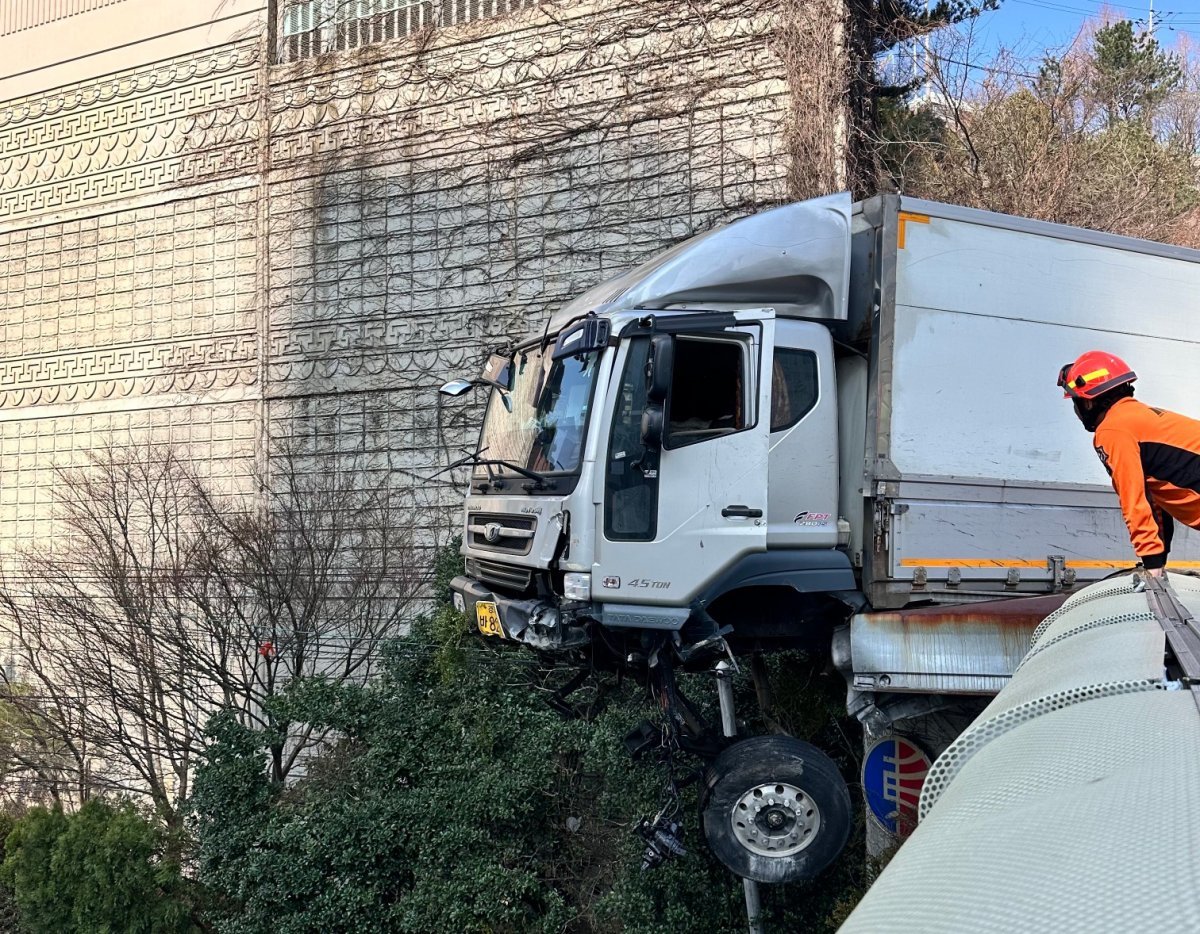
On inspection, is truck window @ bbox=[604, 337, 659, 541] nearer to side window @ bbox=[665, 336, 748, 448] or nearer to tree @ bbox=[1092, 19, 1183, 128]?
side window @ bbox=[665, 336, 748, 448]

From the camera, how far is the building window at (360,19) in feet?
45.5

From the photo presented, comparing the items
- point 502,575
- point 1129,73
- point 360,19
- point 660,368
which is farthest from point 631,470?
point 1129,73

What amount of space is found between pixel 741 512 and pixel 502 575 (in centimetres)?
154

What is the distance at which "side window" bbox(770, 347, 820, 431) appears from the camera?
6.22 meters

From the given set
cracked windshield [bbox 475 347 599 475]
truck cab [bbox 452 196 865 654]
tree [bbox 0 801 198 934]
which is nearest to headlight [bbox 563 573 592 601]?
truck cab [bbox 452 196 865 654]

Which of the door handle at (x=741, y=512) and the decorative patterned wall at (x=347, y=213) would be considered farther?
the decorative patterned wall at (x=347, y=213)

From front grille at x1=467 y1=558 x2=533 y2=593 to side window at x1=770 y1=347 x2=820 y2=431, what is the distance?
1.71 meters

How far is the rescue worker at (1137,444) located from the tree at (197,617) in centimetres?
939

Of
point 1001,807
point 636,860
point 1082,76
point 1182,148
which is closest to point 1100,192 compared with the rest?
point 1082,76

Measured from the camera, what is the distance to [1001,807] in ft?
5.48

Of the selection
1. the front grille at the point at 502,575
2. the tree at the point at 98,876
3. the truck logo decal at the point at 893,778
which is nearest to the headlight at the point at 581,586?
the front grille at the point at 502,575

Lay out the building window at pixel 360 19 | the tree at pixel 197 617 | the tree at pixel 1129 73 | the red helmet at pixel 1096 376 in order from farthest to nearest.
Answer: the tree at pixel 1129 73, the building window at pixel 360 19, the tree at pixel 197 617, the red helmet at pixel 1096 376

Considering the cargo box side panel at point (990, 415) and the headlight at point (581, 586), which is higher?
the cargo box side panel at point (990, 415)

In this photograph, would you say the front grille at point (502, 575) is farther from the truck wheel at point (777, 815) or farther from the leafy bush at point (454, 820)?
the leafy bush at point (454, 820)
